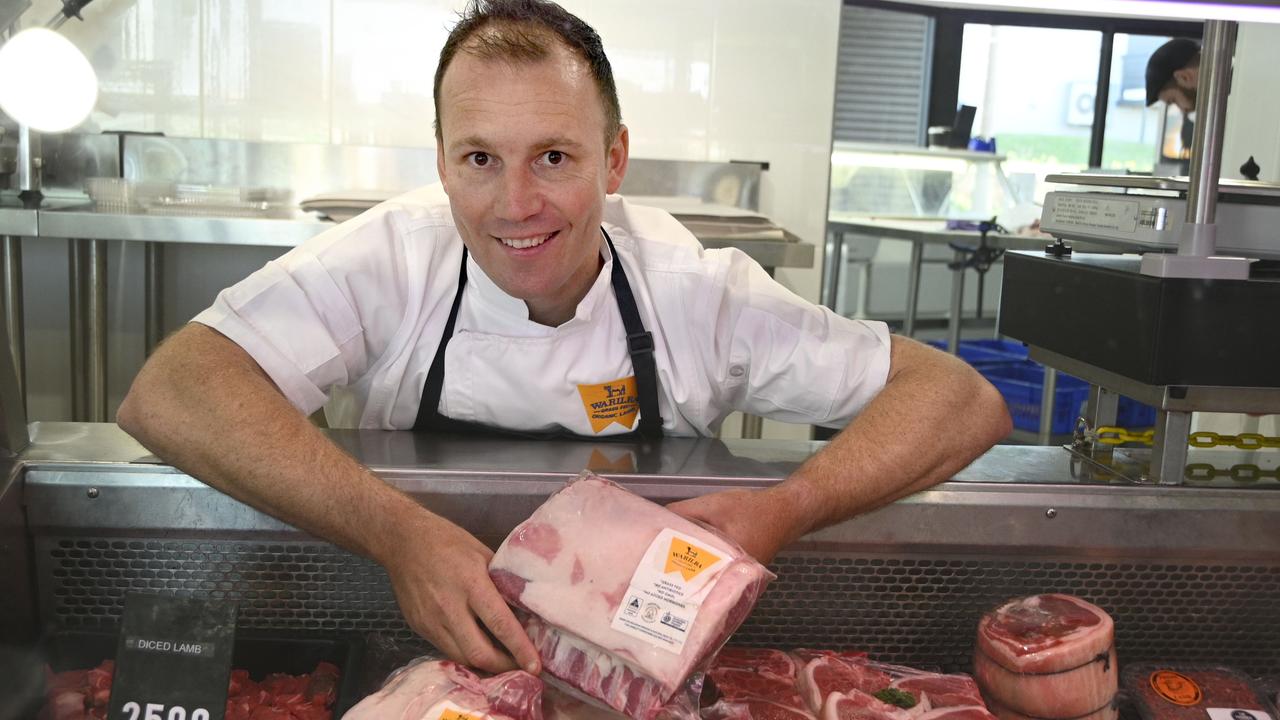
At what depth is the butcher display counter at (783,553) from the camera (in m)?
1.25

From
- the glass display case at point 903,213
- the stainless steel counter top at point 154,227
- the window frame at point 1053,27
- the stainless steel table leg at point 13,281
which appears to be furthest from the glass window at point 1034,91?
the stainless steel table leg at point 13,281

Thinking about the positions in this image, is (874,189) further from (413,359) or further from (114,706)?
(114,706)

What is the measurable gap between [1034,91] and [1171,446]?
8.97 meters

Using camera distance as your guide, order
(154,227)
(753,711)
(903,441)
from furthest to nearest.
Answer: (154,227) < (903,441) < (753,711)

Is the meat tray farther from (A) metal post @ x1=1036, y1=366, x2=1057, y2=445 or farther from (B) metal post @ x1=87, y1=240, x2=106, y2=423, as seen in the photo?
(A) metal post @ x1=1036, y1=366, x2=1057, y2=445

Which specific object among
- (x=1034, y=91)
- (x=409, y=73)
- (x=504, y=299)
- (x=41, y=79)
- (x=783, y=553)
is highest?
(x=1034, y=91)

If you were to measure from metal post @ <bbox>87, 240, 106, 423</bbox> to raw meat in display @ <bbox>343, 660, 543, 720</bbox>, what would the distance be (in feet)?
8.67

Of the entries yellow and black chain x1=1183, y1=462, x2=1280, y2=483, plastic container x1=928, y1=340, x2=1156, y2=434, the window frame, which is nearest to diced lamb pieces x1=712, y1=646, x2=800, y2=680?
yellow and black chain x1=1183, y1=462, x2=1280, y2=483

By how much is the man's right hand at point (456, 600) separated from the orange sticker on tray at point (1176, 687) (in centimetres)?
75

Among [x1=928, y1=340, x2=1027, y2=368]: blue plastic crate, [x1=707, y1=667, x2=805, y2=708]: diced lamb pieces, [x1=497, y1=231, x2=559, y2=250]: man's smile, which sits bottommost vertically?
[x1=928, y1=340, x2=1027, y2=368]: blue plastic crate

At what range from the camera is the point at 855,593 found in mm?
1348

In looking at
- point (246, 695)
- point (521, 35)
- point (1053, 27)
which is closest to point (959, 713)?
point (246, 695)

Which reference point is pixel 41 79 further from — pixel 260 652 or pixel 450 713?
pixel 450 713

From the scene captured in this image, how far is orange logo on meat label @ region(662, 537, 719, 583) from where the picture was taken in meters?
1.07
